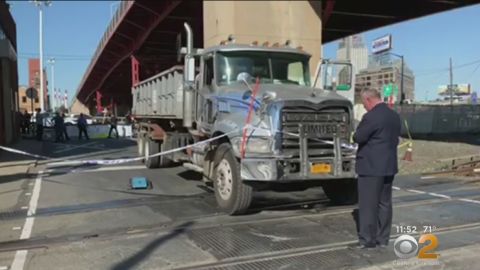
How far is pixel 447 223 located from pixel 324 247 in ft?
7.75

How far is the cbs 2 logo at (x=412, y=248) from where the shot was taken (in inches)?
245

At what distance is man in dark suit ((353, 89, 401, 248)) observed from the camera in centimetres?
639

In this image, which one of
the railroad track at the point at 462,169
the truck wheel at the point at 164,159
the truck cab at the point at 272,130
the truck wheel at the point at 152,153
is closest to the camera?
the truck cab at the point at 272,130

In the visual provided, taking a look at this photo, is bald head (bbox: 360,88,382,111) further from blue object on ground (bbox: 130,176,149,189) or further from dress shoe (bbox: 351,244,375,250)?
blue object on ground (bbox: 130,176,149,189)

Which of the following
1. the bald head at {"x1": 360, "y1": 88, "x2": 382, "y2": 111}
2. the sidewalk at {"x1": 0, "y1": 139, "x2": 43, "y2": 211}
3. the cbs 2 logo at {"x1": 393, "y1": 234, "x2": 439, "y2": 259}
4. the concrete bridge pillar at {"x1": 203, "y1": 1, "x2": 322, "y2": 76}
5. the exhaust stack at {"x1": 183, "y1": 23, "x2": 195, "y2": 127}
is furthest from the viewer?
the sidewalk at {"x1": 0, "y1": 139, "x2": 43, "y2": 211}

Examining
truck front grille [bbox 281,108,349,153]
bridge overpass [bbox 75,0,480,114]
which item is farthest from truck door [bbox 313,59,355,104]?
truck front grille [bbox 281,108,349,153]

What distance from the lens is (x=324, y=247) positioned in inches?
271

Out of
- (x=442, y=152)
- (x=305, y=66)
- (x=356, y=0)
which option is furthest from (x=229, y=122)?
(x=356, y=0)

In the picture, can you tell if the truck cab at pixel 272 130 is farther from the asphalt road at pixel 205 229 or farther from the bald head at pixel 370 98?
the bald head at pixel 370 98

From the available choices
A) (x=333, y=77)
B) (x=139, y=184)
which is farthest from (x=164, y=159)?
(x=333, y=77)

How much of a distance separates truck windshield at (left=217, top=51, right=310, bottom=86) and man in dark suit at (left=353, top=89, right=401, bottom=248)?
361 centimetres

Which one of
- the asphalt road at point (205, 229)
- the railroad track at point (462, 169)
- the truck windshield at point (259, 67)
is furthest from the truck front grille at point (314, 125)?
the railroad track at point (462, 169)

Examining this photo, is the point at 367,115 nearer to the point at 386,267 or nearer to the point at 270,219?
the point at 386,267

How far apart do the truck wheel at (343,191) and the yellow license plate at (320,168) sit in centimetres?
113
